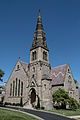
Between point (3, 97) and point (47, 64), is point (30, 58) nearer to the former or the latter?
point (47, 64)

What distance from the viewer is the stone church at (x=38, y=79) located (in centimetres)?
4938

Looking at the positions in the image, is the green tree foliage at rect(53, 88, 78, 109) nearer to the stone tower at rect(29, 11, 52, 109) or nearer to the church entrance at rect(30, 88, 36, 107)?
the stone tower at rect(29, 11, 52, 109)

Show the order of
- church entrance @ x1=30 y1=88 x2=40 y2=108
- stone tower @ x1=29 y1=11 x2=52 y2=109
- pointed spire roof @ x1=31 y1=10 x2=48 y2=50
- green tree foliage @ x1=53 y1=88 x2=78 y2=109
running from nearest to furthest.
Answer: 1. green tree foliage @ x1=53 y1=88 x2=78 y2=109
2. stone tower @ x1=29 y1=11 x2=52 y2=109
3. church entrance @ x1=30 y1=88 x2=40 y2=108
4. pointed spire roof @ x1=31 y1=10 x2=48 y2=50

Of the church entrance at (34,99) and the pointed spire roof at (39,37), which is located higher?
Result: the pointed spire roof at (39,37)

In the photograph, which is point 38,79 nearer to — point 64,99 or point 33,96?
point 33,96

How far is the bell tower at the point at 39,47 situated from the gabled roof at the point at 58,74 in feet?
18.5

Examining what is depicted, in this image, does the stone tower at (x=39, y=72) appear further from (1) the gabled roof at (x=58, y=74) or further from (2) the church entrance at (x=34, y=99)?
(1) the gabled roof at (x=58, y=74)

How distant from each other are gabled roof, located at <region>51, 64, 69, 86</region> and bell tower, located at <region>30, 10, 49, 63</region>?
18.5 ft

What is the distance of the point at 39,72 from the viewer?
168 feet

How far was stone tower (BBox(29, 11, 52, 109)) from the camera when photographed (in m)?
48.5

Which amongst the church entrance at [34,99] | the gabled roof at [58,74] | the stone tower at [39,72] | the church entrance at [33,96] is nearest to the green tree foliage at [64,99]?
the stone tower at [39,72]

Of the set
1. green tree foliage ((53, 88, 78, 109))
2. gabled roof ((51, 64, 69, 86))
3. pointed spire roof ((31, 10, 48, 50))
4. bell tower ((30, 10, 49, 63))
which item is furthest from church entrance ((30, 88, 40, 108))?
pointed spire roof ((31, 10, 48, 50))

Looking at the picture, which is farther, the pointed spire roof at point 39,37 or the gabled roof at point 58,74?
the pointed spire roof at point 39,37

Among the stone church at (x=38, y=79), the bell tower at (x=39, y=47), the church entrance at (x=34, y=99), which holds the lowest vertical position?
the church entrance at (x=34, y=99)
